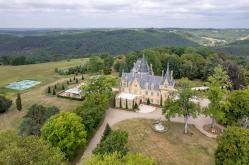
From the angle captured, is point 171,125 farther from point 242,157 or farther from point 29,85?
point 29,85

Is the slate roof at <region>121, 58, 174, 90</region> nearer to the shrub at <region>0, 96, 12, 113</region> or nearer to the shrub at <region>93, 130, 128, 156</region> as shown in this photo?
the shrub at <region>93, 130, 128, 156</region>

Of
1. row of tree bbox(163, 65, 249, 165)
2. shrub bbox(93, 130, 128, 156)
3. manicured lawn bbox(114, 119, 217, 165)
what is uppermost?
row of tree bbox(163, 65, 249, 165)

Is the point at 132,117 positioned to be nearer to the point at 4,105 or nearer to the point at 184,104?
the point at 184,104

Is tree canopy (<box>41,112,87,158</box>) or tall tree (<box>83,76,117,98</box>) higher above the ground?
tall tree (<box>83,76,117,98</box>)

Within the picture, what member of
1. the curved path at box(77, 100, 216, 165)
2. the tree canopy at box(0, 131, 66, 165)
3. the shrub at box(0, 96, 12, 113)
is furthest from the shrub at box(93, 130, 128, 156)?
the shrub at box(0, 96, 12, 113)

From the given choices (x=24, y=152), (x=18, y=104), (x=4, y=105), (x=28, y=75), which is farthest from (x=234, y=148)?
(x=28, y=75)

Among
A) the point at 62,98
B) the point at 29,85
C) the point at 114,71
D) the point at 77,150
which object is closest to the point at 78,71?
the point at 114,71
